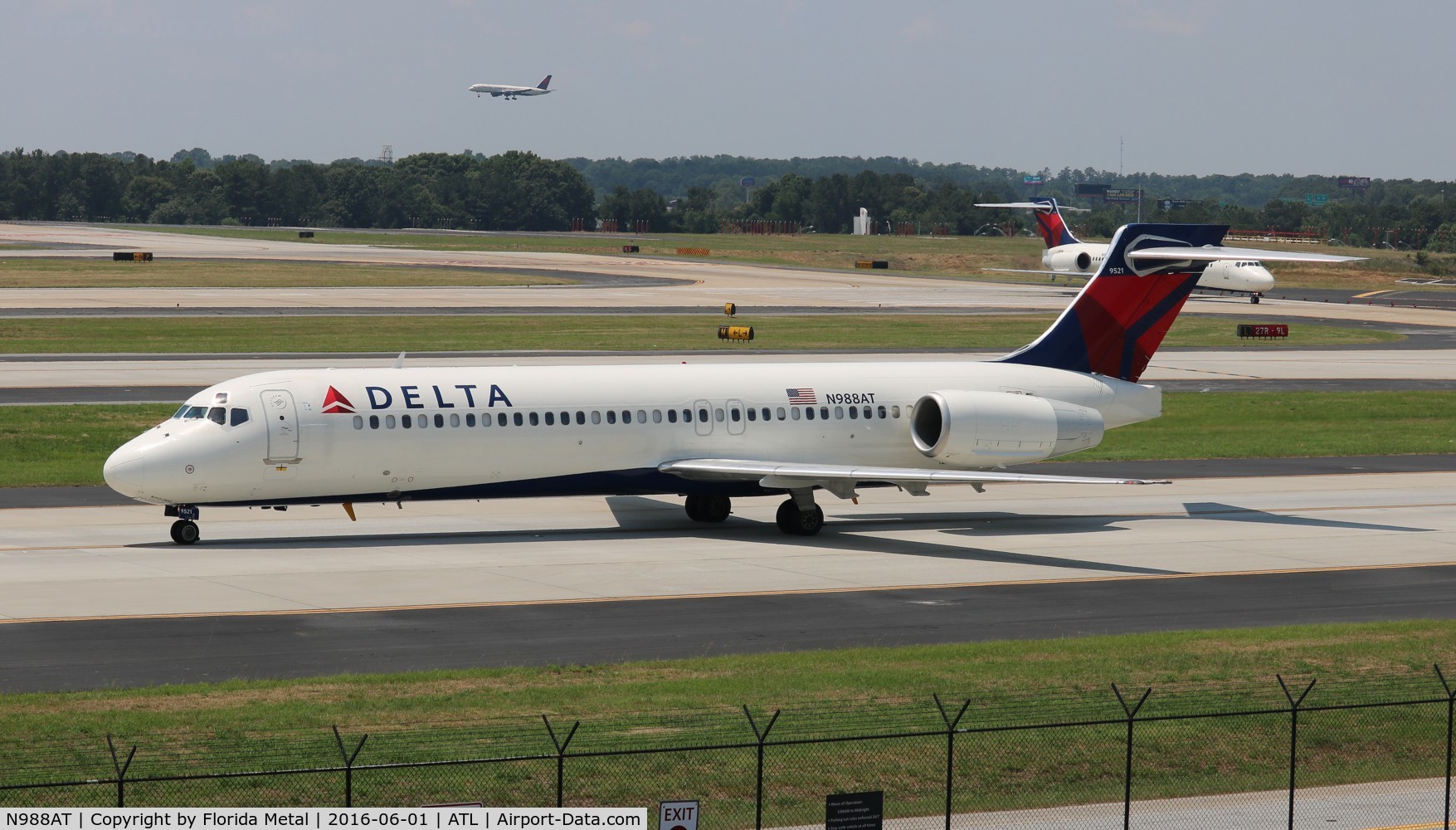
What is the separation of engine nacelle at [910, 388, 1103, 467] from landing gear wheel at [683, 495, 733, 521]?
15.2 feet

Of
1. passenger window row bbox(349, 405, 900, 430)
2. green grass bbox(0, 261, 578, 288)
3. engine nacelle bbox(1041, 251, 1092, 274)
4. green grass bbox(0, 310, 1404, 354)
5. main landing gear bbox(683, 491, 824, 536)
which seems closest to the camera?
passenger window row bbox(349, 405, 900, 430)

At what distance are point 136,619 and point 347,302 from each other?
79.5 m

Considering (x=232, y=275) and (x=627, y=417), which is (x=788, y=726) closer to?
(x=627, y=417)

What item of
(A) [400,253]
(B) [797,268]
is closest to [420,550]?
(B) [797,268]

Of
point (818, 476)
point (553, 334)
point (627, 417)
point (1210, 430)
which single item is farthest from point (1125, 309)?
point (553, 334)

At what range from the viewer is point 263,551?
3322 centimetres

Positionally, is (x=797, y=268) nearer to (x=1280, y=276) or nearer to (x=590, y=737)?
(x=1280, y=276)

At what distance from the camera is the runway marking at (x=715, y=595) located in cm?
2686

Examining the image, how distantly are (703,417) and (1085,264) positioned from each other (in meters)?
93.6

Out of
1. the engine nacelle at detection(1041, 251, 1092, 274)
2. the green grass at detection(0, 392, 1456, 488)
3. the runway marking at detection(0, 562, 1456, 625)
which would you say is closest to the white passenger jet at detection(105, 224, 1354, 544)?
the runway marking at detection(0, 562, 1456, 625)

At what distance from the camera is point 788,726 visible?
1997cm

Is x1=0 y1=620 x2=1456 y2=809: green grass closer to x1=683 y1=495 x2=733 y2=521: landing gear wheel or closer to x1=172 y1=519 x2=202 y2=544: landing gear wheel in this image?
x1=172 y1=519 x2=202 y2=544: landing gear wheel

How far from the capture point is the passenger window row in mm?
33875

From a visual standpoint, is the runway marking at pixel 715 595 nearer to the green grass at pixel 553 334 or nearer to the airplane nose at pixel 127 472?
the airplane nose at pixel 127 472
